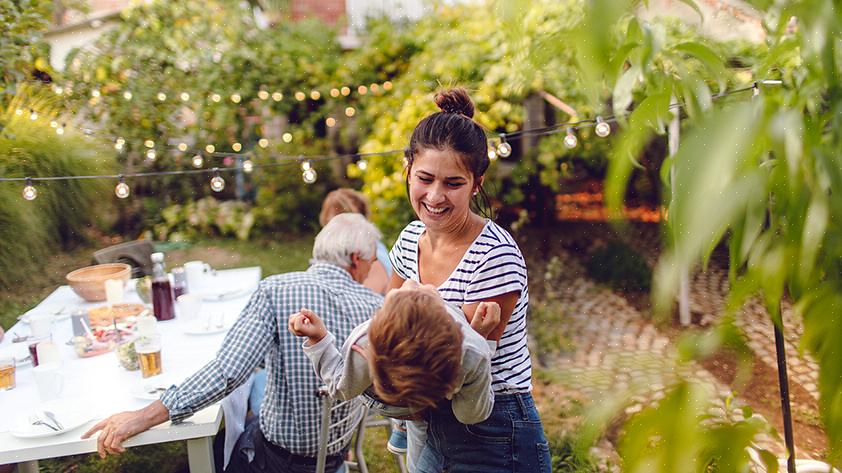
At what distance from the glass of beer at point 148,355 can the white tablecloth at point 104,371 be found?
0.04 meters

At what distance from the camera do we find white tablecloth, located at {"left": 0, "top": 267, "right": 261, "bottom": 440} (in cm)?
226

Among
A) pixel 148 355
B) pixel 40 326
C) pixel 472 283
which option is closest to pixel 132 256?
pixel 40 326

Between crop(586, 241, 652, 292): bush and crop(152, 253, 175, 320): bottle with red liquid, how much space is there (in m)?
4.23

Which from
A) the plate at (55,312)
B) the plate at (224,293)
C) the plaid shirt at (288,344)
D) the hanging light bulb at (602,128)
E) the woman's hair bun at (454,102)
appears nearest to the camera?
the woman's hair bun at (454,102)

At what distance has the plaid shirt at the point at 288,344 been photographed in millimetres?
2104

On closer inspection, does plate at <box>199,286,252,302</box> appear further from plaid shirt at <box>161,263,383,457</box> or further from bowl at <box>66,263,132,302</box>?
plaid shirt at <box>161,263,383,457</box>

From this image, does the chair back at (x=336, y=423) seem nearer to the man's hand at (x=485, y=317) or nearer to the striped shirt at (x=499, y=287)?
the striped shirt at (x=499, y=287)

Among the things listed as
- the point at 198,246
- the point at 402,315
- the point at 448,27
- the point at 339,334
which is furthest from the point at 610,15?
the point at 198,246

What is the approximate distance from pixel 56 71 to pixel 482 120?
13.8ft

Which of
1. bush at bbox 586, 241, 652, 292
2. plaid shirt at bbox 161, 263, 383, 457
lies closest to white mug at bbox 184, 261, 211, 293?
plaid shirt at bbox 161, 263, 383, 457

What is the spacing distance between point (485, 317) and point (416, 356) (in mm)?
278

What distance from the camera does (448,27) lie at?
6.39 metres

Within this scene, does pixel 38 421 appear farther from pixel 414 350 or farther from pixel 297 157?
pixel 297 157

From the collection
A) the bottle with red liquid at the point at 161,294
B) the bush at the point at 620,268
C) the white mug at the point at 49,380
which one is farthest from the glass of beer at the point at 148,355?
the bush at the point at 620,268
